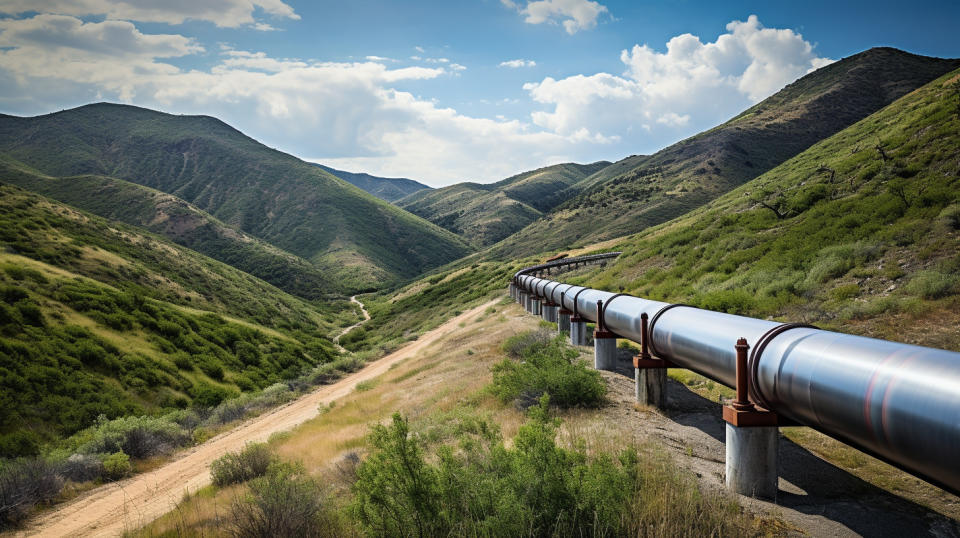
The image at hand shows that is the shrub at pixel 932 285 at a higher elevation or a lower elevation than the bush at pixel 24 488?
higher

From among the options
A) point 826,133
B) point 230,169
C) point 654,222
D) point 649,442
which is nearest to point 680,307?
point 649,442

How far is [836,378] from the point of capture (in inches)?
188

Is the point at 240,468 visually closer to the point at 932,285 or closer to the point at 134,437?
the point at 134,437

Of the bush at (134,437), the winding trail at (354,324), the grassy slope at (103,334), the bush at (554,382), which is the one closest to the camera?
the bush at (554,382)

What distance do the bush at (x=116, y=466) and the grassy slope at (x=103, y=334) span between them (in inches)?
202

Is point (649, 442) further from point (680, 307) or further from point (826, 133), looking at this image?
point (826, 133)

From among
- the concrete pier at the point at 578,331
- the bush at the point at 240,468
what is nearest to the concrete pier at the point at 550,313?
the concrete pier at the point at 578,331

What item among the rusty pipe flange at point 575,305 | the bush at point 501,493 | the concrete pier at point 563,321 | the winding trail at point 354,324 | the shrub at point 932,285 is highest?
the shrub at point 932,285

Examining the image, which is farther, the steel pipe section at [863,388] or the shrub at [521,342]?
the shrub at [521,342]

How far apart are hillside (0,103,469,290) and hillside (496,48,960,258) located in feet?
136

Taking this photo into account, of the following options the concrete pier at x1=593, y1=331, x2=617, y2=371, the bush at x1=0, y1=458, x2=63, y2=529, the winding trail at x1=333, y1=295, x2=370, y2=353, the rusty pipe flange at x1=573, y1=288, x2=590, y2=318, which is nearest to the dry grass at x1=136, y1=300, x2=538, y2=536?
the concrete pier at x1=593, y1=331, x2=617, y2=371

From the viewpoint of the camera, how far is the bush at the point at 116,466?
1494 cm

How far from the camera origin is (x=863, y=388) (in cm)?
445

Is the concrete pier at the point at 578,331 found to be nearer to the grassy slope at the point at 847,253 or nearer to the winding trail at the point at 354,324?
the grassy slope at the point at 847,253
